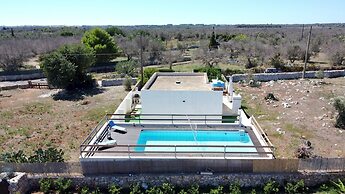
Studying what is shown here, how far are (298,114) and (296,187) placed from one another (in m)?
11.1

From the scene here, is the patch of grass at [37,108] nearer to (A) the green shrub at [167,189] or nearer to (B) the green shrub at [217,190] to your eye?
(A) the green shrub at [167,189]

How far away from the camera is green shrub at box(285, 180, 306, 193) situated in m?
13.4

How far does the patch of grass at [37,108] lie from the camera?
25.4 meters

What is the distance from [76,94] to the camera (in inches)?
1232

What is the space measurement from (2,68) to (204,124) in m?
40.9

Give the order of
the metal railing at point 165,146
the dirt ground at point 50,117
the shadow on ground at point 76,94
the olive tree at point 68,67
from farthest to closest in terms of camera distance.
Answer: the olive tree at point 68,67, the shadow on ground at point 76,94, the dirt ground at point 50,117, the metal railing at point 165,146

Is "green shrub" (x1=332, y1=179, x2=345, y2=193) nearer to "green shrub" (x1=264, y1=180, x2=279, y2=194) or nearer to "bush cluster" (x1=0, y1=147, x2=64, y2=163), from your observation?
"green shrub" (x1=264, y1=180, x2=279, y2=194)

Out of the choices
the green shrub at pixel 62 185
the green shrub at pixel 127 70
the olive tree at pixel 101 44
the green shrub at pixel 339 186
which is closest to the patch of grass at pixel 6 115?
the green shrub at pixel 62 185

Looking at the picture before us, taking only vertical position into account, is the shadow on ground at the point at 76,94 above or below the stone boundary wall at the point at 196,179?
above

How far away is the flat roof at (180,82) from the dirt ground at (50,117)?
4.68 m

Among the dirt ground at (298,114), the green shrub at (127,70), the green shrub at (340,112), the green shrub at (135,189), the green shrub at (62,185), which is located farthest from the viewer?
the green shrub at (127,70)

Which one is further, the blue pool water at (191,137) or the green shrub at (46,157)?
the blue pool water at (191,137)

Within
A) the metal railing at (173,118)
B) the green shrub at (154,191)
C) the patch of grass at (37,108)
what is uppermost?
the metal railing at (173,118)

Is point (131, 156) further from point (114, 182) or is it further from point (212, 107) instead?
point (212, 107)
